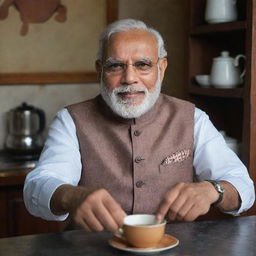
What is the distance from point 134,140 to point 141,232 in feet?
2.42

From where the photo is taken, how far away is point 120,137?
1.97 meters

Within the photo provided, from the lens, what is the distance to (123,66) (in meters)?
1.91

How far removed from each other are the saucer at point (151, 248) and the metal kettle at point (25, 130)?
65.9 inches

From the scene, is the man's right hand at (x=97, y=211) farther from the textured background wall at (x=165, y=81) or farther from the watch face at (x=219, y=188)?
the textured background wall at (x=165, y=81)

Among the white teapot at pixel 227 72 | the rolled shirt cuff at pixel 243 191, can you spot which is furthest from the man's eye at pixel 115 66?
A: the white teapot at pixel 227 72

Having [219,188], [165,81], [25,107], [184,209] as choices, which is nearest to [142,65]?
[219,188]

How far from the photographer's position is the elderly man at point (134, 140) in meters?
1.90

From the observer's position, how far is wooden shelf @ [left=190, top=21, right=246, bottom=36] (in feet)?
8.08

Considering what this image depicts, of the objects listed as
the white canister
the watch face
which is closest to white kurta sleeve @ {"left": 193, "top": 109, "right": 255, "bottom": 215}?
the watch face

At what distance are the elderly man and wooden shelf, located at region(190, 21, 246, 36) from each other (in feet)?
1.95

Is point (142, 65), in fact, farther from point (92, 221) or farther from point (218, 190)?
point (92, 221)

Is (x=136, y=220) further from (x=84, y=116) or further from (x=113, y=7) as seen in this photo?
(x=113, y=7)

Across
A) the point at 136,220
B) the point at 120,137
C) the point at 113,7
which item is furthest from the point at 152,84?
the point at 113,7

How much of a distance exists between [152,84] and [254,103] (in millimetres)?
638
